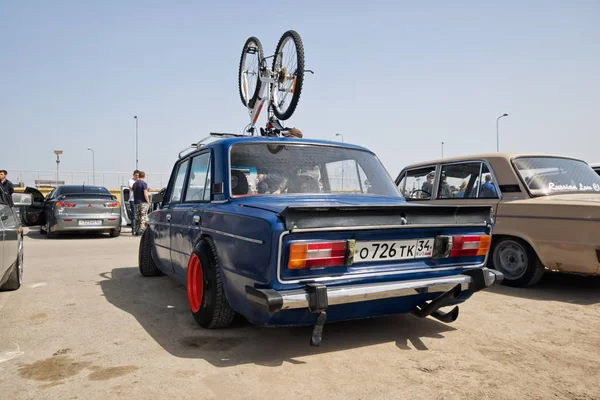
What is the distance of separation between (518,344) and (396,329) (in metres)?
0.88

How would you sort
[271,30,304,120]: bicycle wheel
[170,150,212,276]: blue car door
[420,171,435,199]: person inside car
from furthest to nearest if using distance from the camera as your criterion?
[271,30,304,120]: bicycle wheel < [420,171,435,199]: person inside car < [170,150,212,276]: blue car door

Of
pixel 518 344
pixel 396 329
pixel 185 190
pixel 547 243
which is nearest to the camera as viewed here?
pixel 518 344

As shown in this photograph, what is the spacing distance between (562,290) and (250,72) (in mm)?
7718

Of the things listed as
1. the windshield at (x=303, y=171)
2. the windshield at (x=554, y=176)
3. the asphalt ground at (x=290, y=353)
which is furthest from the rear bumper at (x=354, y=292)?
the windshield at (x=554, y=176)

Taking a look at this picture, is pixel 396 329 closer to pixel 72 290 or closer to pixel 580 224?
pixel 580 224

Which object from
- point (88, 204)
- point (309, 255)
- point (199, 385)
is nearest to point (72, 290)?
point (199, 385)

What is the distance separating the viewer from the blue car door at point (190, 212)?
3910 mm

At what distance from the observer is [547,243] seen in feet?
16.3

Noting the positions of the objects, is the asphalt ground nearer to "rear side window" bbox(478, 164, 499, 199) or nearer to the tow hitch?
the tow hitch

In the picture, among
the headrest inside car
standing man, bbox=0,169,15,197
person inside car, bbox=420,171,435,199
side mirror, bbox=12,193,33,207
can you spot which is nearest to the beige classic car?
person inside car, bbox=420,171,435,199

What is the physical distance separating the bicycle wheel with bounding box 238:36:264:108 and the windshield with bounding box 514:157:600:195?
19.5 ft

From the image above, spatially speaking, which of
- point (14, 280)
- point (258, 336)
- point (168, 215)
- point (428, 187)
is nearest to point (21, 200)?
point (14, 280)

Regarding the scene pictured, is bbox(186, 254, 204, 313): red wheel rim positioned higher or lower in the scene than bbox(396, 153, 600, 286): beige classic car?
lower

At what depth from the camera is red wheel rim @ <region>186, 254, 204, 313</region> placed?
3586 millimetres
